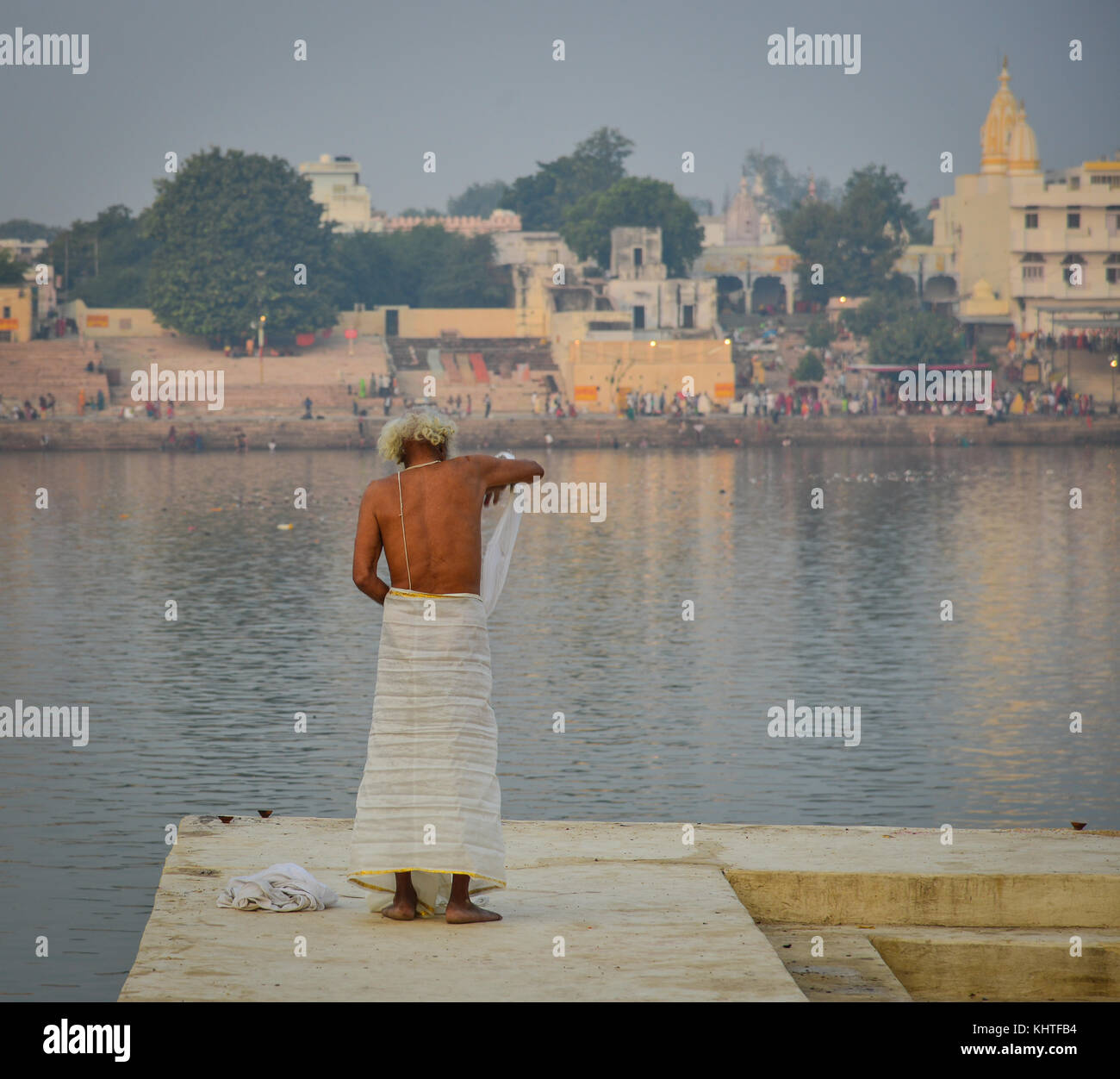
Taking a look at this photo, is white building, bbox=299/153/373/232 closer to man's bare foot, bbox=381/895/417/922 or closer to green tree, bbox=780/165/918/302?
green tree, bbox=780/165/918/302

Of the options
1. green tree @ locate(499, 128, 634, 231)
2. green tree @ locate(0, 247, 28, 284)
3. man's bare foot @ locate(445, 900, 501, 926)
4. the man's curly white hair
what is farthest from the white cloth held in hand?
green tree @ locate(499, 128, 634, 231)

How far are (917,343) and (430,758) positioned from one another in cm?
5686

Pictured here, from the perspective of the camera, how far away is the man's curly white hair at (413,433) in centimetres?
540

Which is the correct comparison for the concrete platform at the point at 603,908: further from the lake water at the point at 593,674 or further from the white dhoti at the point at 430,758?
the lake water at the point at 593,674

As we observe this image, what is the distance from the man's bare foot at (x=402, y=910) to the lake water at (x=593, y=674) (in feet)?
2.59

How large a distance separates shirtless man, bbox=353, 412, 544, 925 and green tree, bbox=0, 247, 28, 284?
5805 centimetres

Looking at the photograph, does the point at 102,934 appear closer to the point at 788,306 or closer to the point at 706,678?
the point at 706,678

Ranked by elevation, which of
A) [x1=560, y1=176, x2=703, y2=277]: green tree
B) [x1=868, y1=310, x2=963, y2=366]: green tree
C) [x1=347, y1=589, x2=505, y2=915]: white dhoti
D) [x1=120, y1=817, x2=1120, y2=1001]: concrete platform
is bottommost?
[x1=120, y1=817, x2=1120, y2=1001]: concrete platform

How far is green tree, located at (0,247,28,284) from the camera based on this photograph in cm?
6041

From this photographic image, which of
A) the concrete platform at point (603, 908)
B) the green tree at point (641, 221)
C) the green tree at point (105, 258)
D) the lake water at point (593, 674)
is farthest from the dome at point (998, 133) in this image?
the concrete platform at point (603, 908)

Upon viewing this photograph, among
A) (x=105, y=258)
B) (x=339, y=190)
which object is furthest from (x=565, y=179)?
(x=105, y=258)

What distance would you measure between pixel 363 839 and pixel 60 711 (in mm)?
8174

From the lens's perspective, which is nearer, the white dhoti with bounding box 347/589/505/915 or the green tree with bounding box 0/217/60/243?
the white dhoti with bounding box 347/589/505/915
